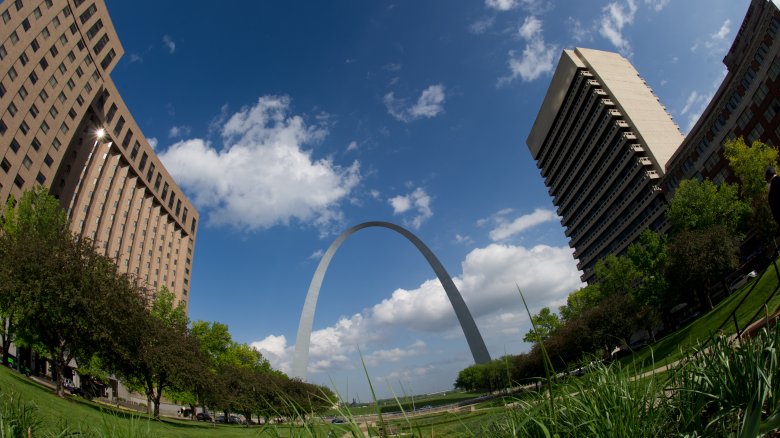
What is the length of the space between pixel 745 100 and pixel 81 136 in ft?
264

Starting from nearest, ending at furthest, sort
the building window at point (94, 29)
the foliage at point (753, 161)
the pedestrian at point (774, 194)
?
the pedestrian at point (774, 194) < the foliage at point (753, 161) < the building window at point (94, 29)

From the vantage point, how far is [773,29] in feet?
139

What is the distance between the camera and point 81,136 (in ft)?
192

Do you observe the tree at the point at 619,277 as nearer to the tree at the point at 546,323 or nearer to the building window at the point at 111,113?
the tree at the point at 546,323

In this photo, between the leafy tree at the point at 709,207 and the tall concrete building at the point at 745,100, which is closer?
the tall concrete building at the point at 745,100

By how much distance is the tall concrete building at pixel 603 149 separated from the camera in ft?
230

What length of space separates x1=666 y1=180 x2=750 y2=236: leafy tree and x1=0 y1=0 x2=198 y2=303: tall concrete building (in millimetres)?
55405

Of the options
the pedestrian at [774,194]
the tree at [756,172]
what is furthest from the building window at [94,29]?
the tree at [756,172]

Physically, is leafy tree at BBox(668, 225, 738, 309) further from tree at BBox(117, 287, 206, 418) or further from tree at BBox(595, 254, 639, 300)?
tree at BBox(117, 287, 206, 418)

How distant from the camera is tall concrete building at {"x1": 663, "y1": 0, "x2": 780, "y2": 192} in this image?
42.8m

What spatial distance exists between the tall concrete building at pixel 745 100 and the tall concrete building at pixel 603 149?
1183 centimetres

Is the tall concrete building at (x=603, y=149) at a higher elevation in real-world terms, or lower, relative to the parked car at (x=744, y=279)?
higher

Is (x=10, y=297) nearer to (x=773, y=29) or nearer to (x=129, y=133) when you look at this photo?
(x=129, y=133)

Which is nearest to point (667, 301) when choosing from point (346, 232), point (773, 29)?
point (773, 29)
